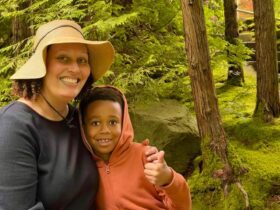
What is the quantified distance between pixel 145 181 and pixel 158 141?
3.11 metres

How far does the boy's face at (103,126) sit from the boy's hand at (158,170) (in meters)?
0.32

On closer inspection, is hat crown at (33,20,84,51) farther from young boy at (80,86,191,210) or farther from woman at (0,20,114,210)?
young boy at (80,86,191,210)

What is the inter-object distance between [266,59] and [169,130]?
1.97m

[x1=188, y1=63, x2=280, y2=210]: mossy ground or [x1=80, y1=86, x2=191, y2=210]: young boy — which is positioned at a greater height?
[x1=80, y1=86, x2=191, y2=210]: young boy

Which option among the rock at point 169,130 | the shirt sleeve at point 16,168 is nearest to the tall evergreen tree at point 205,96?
the rock at point 169,130

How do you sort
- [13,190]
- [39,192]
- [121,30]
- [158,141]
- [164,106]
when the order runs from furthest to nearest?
[164,106] → [158,141] → [121,30] → [39,192] → [13,190]

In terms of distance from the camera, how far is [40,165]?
1.89 meters

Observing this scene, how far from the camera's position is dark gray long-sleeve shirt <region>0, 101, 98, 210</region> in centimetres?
177

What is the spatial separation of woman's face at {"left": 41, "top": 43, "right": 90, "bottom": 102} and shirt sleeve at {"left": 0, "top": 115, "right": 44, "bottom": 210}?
256mm

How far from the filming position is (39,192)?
6.18 ft

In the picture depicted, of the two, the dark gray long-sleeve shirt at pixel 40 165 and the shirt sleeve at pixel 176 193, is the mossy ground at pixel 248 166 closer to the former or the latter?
the shirt sleeve at pixel 176 193

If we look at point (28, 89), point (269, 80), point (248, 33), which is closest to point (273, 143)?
point (269, 80)

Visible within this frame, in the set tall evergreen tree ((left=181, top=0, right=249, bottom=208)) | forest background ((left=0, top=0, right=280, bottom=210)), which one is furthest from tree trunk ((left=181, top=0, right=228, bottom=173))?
forest background ((left=0, top=0, right=280, bottom=210))

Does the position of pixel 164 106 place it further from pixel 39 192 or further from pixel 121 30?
pixel 39 192
